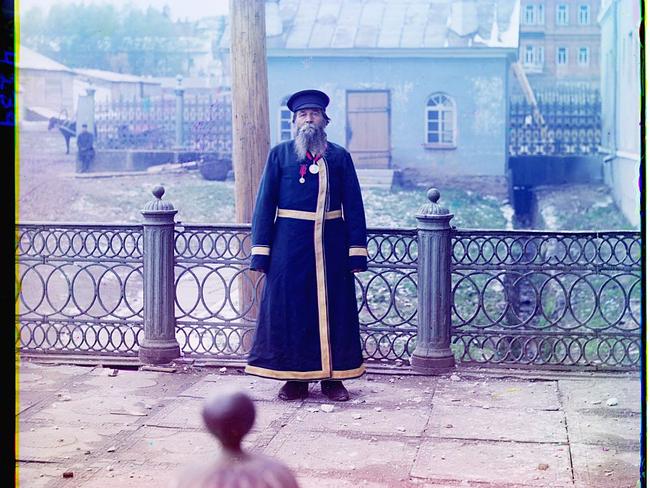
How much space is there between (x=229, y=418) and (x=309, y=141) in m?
4.61

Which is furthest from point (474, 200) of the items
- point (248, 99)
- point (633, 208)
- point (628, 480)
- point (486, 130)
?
point (628, 480)

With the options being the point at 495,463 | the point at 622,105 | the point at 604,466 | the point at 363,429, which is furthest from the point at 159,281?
the point at 622,105

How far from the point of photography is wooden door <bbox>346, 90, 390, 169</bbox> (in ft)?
91.8

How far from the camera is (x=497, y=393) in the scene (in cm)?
674

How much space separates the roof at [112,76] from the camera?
3888 centimetres

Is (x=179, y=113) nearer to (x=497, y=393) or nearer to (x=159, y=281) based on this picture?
(x=159, y=281)

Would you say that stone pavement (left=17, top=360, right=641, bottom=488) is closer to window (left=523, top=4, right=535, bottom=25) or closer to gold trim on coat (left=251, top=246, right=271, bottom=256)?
gold trim on coat (left=251, top=246, right=271, bottom=256)

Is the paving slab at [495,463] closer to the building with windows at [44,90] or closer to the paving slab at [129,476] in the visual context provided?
the paving slab at [129,476]

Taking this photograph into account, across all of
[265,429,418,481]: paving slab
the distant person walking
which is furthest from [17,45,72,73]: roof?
[265,429,418,481]: paving slab

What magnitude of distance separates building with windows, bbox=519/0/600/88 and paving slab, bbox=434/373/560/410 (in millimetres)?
55938

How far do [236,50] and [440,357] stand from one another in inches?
116

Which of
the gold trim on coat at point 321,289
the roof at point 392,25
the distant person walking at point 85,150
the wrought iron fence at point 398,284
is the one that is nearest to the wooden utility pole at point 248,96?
the wrought iron fence at point 398,284
